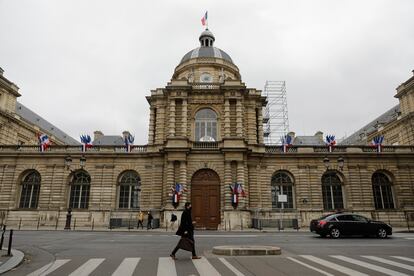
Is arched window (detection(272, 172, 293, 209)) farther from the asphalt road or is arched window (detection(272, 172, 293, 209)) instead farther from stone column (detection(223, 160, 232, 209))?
the asphalt road

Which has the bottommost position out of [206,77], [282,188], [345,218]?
[345,218]

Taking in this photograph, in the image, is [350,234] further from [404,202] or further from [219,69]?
[219,69]

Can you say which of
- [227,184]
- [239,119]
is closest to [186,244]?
[227,184]

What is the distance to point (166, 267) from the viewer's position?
25.5 ft

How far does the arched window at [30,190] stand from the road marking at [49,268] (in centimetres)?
2478

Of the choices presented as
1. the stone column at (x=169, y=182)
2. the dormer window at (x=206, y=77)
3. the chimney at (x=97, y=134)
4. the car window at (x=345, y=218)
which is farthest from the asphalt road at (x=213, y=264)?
the chimney at (x=97, y=134)

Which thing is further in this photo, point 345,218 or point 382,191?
point 382,191

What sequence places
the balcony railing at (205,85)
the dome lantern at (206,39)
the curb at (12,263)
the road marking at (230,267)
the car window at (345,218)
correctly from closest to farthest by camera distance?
the road marking at (230,267)
the curb at (12,263)
the car window at (345,218)
the balcony railing at (205,85)
the dome lantern at (206,39)

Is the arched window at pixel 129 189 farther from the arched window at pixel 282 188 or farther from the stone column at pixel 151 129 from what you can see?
the arched window at pixel 282 188

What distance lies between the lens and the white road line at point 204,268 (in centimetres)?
709

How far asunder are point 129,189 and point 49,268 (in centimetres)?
2272

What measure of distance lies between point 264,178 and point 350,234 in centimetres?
1304

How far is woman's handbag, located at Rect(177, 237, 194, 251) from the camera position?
903cm

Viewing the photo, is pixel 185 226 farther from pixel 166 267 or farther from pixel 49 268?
pixel 49 268
